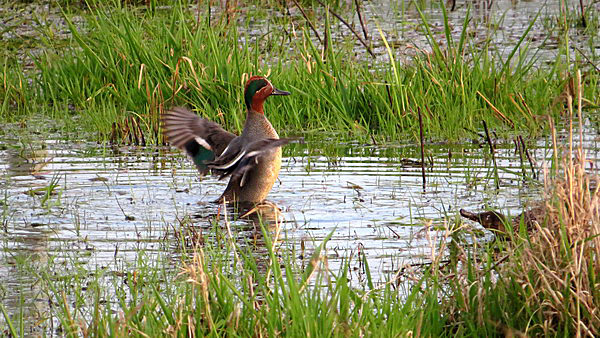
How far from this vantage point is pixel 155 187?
22.9 ft

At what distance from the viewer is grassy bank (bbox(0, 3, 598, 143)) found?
27.2ft

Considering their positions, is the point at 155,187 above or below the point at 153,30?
below

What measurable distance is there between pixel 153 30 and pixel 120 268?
5.24 meters

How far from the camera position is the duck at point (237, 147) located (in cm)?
664

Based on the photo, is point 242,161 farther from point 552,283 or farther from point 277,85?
point 552,283

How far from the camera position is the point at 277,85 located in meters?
8.80

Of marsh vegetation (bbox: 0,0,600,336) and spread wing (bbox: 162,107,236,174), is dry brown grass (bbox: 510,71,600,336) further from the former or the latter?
spread wing (bbox: 162,107,236,174)

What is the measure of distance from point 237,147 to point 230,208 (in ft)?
1.24

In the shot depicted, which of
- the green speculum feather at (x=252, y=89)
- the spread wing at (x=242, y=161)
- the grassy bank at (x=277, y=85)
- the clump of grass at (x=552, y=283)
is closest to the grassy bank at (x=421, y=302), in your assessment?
the clump of grass at (x=552, y=283)

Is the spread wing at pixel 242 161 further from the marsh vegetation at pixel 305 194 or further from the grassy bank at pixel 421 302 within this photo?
the grassy bank at pixel 421 302

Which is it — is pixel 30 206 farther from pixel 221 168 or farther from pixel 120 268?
pixel 120 268

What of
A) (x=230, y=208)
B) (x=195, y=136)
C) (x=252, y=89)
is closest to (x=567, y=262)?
(x=230, y=208)

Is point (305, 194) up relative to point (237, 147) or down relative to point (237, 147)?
down

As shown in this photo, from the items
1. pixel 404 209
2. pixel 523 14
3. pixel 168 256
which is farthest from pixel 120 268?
pixel 523 14
